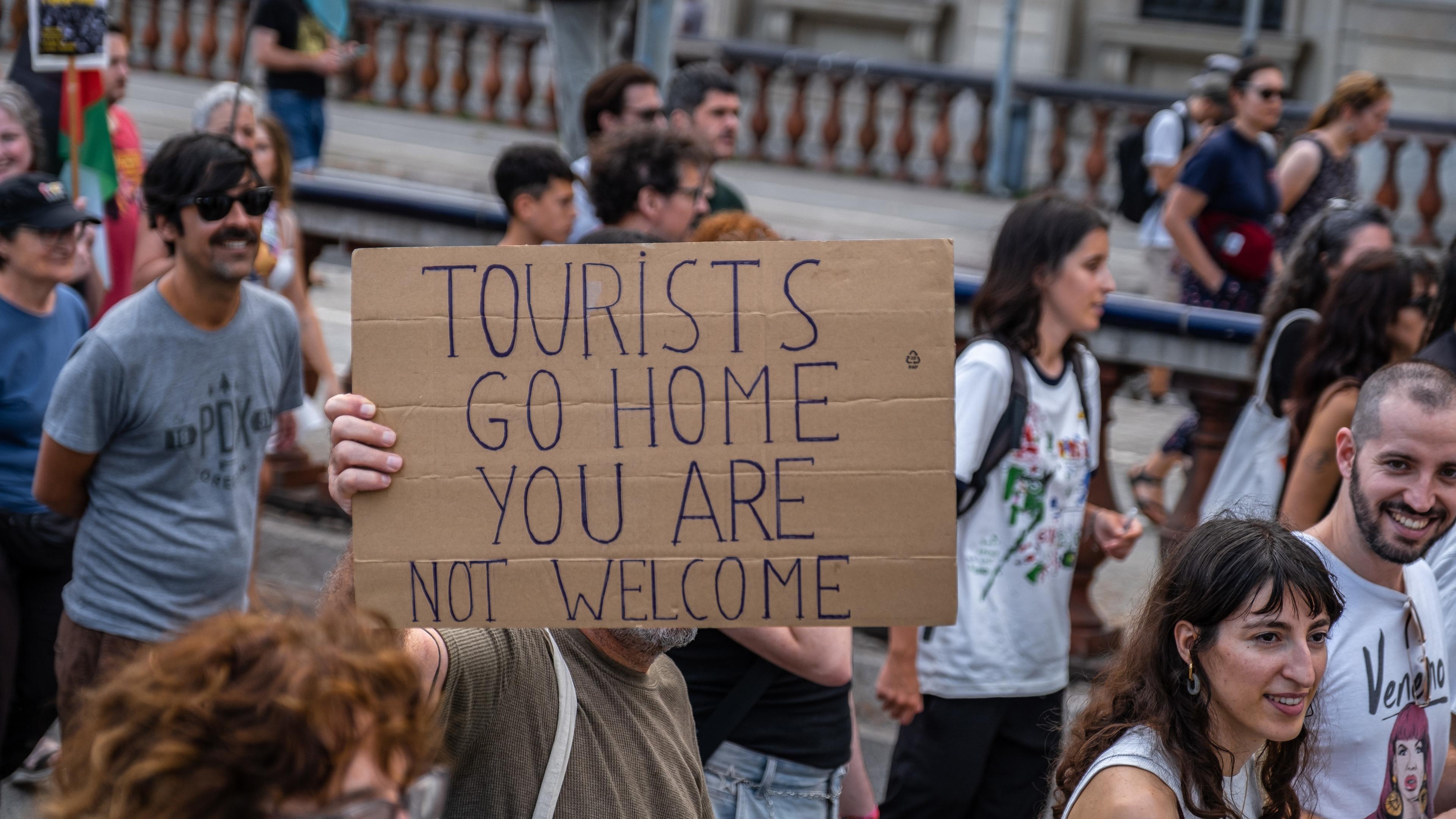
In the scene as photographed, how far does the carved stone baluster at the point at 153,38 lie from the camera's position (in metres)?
18.0

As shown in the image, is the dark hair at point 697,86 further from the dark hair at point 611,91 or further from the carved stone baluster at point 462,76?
the carved stone baluster at point 462,76

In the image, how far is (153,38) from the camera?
1802cm

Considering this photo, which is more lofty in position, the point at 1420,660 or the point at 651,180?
the point at 651,180

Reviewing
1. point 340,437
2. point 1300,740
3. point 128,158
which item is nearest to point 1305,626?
point 1300,740

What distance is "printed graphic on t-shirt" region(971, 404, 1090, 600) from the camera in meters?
3.57

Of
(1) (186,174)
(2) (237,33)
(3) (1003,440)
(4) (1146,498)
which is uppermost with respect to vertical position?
(2) (237,33)

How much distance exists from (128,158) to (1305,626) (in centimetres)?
524

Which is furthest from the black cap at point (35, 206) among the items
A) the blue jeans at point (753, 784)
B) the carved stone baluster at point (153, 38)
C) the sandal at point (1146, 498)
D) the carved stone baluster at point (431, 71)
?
the carved stone baluster at point (153, 38)

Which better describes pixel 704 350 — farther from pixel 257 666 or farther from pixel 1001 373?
pixel 1001 373

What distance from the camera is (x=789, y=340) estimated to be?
222 centimetres

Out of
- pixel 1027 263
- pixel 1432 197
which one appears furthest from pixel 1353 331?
pixel 1432 197

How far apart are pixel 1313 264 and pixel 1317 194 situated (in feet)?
9.03

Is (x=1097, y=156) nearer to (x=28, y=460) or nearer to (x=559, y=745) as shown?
(x=28, y=460)

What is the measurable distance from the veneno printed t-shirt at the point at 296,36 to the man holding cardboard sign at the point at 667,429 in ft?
20.7
